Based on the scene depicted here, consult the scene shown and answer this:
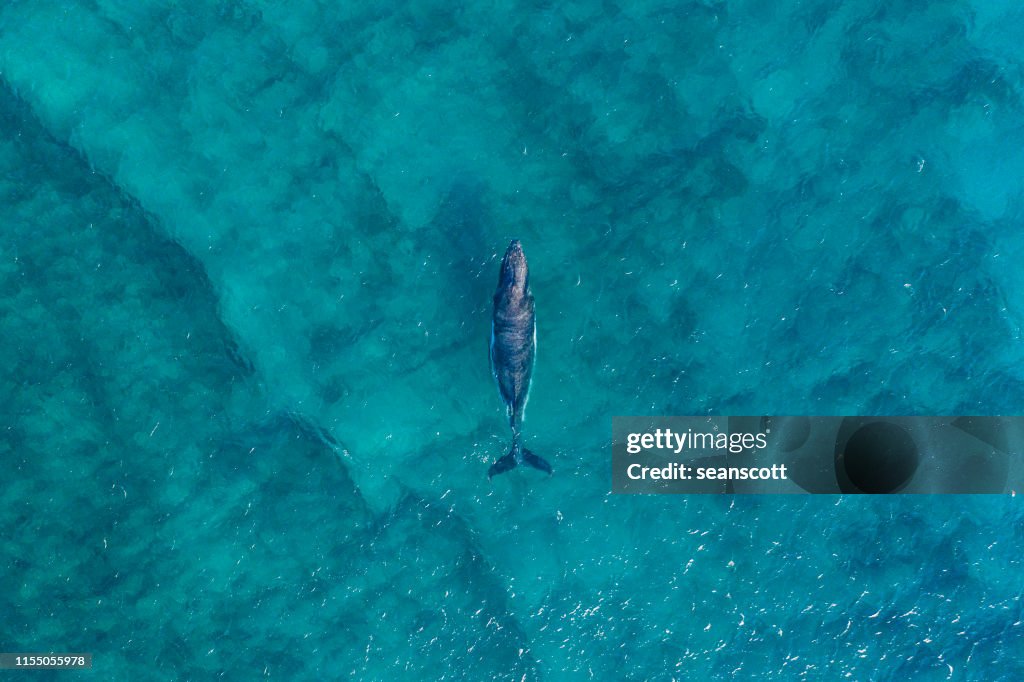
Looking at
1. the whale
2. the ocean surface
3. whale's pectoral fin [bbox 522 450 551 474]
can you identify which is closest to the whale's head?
the whale

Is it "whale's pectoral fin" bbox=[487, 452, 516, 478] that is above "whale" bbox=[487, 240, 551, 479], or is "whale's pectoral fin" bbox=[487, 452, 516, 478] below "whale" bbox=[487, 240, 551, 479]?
below

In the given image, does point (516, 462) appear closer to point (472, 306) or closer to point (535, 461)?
point (535, 461)

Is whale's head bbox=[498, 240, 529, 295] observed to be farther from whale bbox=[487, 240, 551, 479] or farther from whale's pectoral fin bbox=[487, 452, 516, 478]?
whale's pectoral fin bbox=[487, 452, 516, 478]

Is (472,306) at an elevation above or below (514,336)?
above

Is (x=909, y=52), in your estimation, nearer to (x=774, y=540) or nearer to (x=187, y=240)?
(x=774, y=540)

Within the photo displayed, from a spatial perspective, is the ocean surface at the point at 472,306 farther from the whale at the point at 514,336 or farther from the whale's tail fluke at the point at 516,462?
the whale at the point at 514,336

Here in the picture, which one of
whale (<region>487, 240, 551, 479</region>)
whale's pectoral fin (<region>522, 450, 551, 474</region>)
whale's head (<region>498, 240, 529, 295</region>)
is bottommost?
whale's pectoral fin (<region>522, 450, 551, 474</region>)

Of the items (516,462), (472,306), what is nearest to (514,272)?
(472,306)
